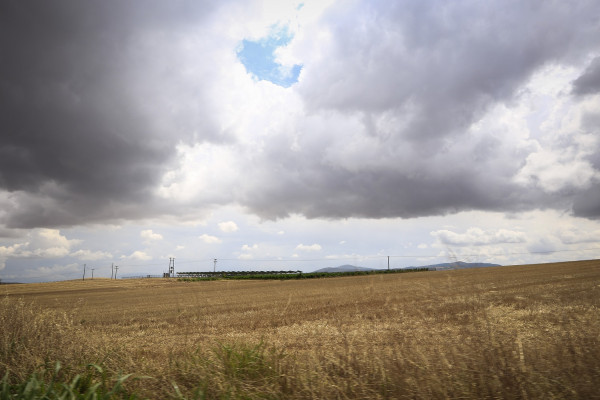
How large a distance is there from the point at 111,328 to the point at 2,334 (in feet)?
38.0

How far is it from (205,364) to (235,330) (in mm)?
10248

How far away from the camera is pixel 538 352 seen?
16.4 ft

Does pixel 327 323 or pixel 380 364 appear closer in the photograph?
pixel 380 364

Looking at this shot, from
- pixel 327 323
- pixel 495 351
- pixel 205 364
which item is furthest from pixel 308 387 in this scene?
pixel 327 323

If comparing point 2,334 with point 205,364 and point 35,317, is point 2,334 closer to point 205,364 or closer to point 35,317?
point 35,317

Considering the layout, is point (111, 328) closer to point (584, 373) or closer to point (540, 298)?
point (584, 373)

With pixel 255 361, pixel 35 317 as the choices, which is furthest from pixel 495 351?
pixel 35 317

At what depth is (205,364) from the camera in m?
5.40

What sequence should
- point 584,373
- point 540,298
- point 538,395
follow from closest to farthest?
point 538,395 < point 584,373 < point 540,298

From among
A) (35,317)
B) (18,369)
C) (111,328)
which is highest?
(35,317)

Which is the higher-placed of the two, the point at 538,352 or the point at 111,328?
the point at 538,352

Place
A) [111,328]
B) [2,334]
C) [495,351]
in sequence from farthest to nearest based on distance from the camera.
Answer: [111,328] < [2,334] < [495,351]

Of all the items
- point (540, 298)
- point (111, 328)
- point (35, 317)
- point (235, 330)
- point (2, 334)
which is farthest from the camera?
point (540, 298)

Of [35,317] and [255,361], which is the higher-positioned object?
[35,317]
